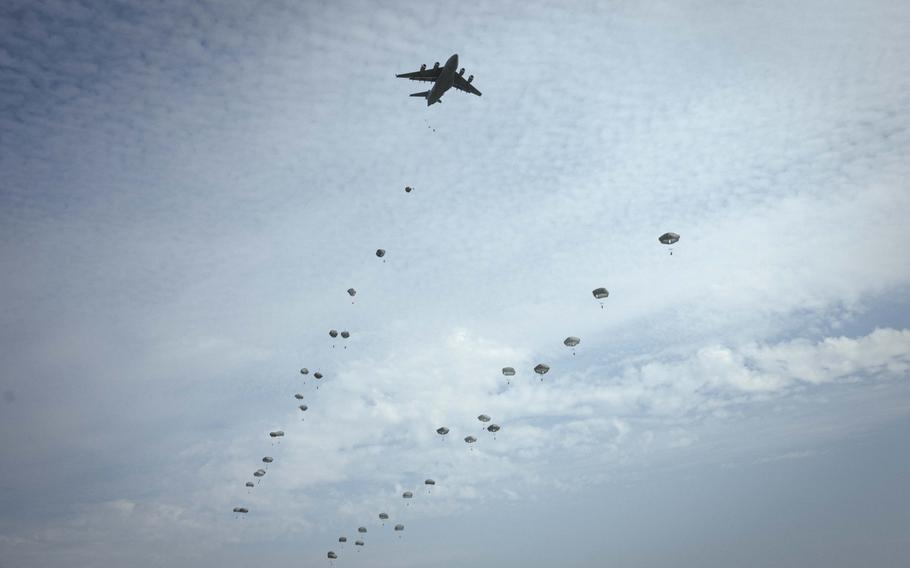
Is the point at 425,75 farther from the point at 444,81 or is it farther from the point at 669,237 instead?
the point at 669,237

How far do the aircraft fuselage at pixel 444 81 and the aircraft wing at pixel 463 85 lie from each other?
2.08 feet

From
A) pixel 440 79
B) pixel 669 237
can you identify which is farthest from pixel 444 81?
pixel 669 237

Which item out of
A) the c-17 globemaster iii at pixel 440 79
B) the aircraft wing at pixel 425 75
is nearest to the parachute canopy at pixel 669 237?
the c-17 globemaster iii at pixel 440 79

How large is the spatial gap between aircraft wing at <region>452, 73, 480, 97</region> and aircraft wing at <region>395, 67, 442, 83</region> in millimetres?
2152

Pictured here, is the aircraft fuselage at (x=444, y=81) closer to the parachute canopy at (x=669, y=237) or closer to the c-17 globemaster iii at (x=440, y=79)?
the c-17 globemaster iii at (x=440, y=79)

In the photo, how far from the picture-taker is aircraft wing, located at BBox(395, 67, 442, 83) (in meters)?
56.0

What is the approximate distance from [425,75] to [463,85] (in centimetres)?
463

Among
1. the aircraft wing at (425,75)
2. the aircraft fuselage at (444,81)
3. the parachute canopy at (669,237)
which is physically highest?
the aircraft wing at (425,75)

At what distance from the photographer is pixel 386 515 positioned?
3644 inches

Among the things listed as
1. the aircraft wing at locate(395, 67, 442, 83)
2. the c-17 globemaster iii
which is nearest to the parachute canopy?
the c-17 globemaster iii

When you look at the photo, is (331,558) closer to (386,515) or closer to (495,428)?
(386,515)

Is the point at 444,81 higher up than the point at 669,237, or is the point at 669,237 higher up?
the point at 444,81

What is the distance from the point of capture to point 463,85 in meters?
56.6

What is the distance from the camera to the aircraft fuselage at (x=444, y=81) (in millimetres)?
53269
